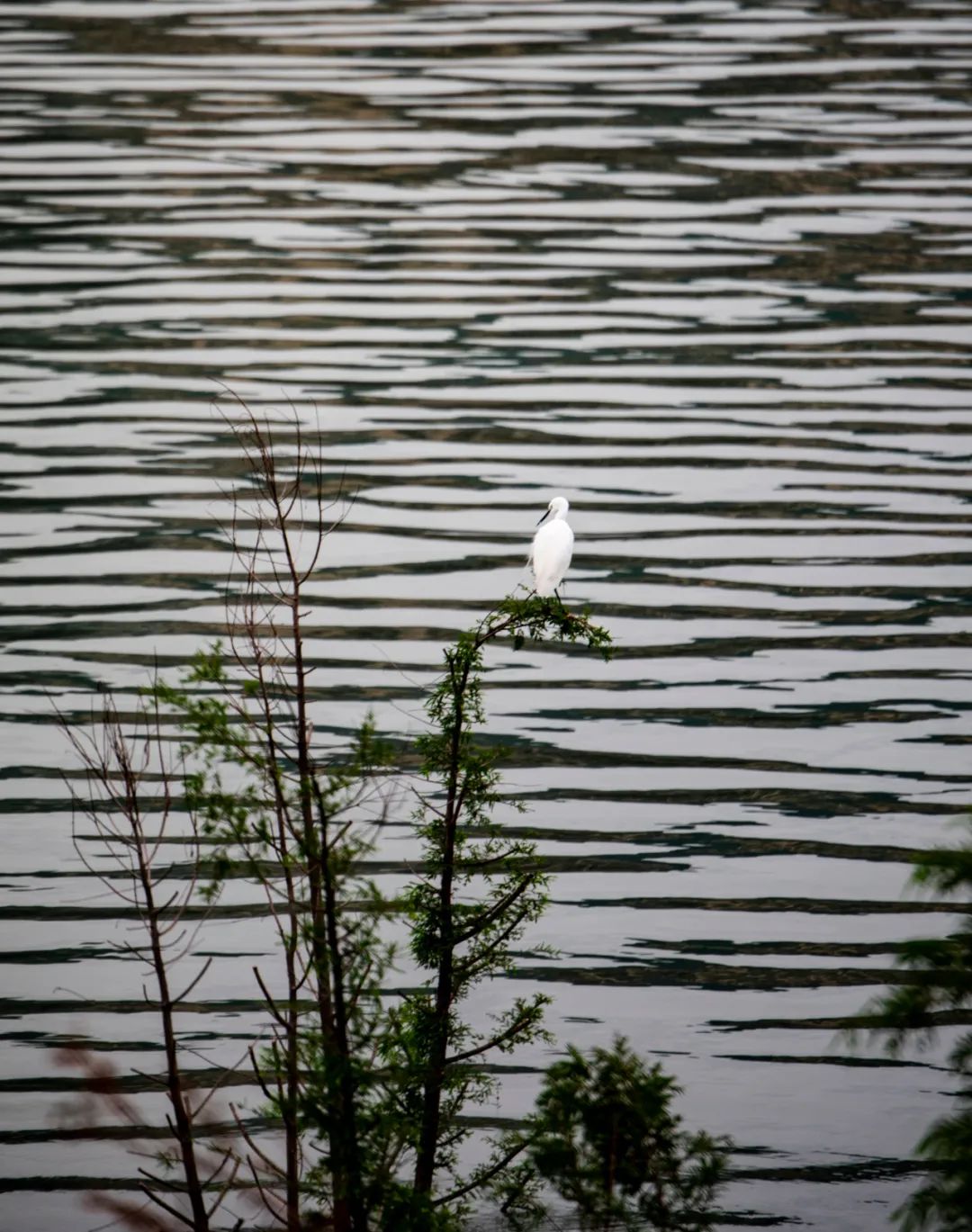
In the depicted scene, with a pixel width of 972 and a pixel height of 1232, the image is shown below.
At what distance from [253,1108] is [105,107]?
17713mm

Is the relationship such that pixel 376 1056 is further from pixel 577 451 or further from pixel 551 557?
pixel 577 451

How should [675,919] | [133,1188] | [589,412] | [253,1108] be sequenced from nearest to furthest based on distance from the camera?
[133,1188] < [253,1108] < [675,919] < [589,412]

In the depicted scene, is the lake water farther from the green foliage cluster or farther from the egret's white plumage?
the green foliage cluster

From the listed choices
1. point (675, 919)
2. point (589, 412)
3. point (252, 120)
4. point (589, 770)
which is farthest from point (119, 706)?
point (252, 120)

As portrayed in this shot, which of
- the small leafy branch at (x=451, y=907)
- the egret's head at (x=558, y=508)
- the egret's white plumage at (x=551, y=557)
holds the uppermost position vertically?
the egret's head at (x=558, y=508)

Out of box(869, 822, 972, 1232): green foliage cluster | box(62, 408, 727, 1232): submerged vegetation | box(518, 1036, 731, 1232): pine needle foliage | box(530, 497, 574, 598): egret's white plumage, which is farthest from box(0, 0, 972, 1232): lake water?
box(869, 822, 972, 1232): green foliage cluster

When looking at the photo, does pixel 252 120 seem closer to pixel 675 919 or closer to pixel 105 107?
pixel 105 107

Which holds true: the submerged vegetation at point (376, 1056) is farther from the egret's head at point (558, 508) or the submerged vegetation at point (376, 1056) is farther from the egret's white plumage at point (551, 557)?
the egret's head at point (558, 508)

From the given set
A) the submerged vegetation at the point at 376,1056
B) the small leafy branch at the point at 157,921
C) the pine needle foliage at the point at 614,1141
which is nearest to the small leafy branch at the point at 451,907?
the submerged vegetation at the point at 376,1056

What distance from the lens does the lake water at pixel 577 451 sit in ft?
29.7

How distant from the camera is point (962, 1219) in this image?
17.5 feet

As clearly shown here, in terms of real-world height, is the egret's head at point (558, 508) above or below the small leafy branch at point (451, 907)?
above

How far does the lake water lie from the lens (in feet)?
29.7

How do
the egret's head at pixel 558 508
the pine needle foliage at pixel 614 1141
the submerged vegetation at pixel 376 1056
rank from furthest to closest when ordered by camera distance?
the egret's head at pixel 558 508, the pine needle foliage at pixel 614 1141, the submerged vegetation at pixel 376 1056
